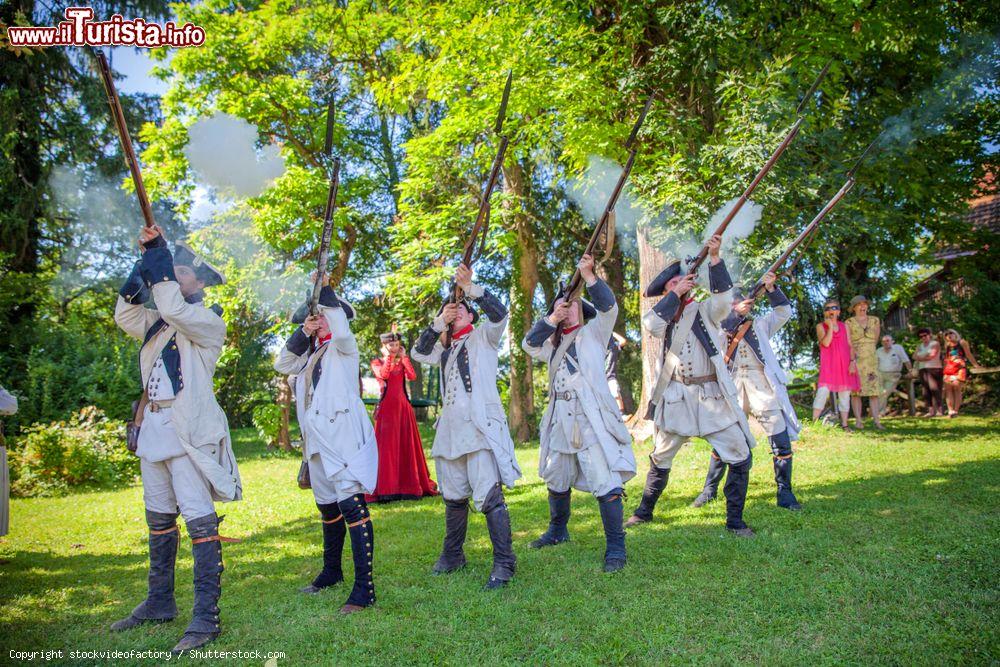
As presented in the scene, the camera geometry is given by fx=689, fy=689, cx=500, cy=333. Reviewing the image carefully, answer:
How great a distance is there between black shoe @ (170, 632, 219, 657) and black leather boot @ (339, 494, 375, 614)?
89 cm

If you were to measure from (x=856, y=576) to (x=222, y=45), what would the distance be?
621 inches

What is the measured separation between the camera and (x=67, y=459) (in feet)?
41.5

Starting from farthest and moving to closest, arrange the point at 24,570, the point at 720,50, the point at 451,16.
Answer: the point at 451,16 → the point at 720,50 → the point at 24,570

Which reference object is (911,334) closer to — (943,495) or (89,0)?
(943,495)

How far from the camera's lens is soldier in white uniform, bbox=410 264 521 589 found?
563 centimetres

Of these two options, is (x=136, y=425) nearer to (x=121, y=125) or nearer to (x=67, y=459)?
(x=121, y=125)

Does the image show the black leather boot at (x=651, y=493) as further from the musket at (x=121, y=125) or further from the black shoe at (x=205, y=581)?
the musket at (x=121, y=125)

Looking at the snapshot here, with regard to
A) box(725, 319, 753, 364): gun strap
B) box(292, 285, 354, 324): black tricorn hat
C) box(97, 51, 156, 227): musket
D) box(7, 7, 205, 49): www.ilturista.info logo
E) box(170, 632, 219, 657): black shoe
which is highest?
box(7, 7, 205, 49): www.ilturista.info logo

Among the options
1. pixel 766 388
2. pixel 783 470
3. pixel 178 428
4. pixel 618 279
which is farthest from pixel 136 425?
pixel 618 279

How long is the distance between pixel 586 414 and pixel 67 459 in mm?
11109

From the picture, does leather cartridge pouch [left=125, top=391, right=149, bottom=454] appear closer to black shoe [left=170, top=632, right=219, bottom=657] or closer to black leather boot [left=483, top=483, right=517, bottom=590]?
black shoe [left=170, top=632, right=219, bottom=657]

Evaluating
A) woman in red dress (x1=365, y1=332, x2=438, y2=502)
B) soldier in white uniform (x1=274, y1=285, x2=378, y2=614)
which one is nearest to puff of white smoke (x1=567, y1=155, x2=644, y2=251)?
woman in red dress (x1=365, y1=332, x2=438, y2=502)

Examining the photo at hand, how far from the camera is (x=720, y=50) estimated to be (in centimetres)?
1060

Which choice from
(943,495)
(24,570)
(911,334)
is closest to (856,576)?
(943,495)
